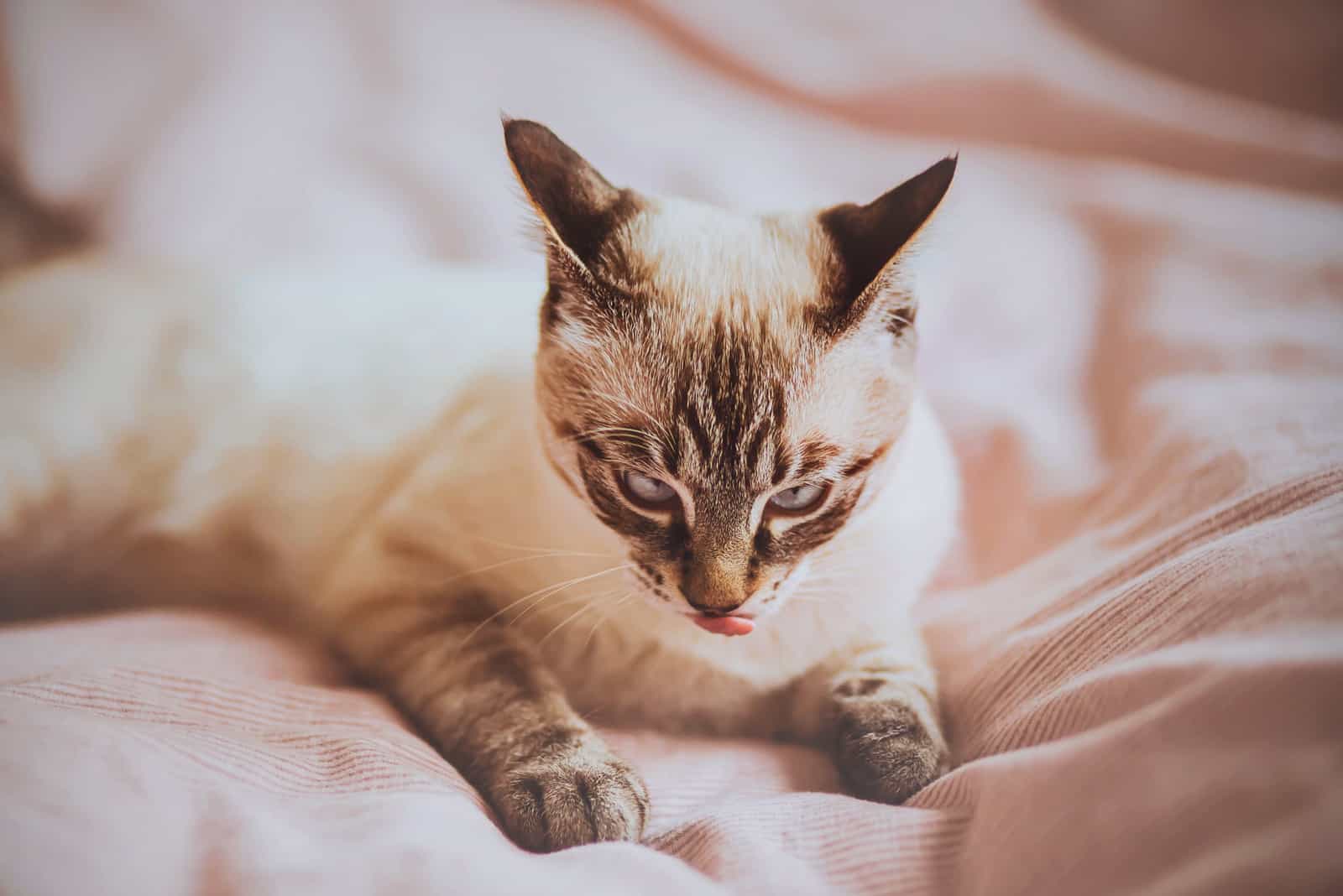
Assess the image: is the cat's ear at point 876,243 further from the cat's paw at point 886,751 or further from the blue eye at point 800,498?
the cat's paw at point 886,751

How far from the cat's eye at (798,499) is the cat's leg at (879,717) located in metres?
0.31

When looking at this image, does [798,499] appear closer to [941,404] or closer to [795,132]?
[941,404]

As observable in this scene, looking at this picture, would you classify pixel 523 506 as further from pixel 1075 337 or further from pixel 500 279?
pixel 1075 337

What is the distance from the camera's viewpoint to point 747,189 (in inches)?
88.2

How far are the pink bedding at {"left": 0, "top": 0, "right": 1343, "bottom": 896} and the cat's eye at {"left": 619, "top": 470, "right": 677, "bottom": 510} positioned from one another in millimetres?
381

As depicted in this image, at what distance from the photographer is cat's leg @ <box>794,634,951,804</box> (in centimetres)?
117

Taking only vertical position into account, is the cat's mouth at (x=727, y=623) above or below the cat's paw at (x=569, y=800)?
above

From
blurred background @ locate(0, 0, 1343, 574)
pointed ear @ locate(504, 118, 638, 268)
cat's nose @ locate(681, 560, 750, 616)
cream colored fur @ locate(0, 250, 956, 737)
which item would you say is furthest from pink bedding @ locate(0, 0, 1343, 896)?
pointed ear @ locate(504, 118, 638, 268)

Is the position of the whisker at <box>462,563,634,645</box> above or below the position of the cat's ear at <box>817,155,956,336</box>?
below

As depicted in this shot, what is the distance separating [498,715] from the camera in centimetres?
123

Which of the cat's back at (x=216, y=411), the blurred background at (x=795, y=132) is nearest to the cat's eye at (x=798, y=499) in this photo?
the cat's back at (x=216, y=411)

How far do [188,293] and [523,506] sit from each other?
1073 millimetres

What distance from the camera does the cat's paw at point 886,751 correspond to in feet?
3.80

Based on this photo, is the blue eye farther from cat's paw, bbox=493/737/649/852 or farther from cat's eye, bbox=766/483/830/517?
cat's paw, bbox=493/737/649/852
